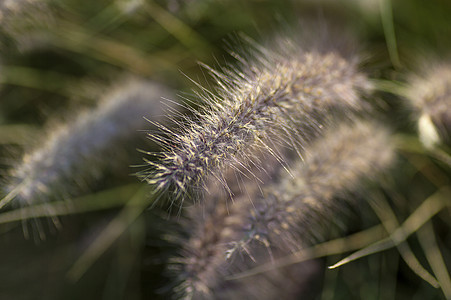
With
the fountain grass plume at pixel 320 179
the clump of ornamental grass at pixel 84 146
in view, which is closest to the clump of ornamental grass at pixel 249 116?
the fountain grass plume at pixel 320 179

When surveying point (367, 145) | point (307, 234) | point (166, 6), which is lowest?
point (307, 234)

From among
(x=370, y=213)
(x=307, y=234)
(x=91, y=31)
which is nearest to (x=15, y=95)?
(x=91, y=31)

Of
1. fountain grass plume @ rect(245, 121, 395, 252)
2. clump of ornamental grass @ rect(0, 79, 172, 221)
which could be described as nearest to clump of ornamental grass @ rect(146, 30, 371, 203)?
fountain grass plume @ rect(245, 121, 395, 252)

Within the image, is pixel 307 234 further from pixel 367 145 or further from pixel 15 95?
pixel 15 95

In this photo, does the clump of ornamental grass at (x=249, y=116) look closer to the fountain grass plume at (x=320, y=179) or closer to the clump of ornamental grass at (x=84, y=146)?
the fountain grass plume at (x=320, y=179)

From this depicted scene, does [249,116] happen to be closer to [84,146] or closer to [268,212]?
[268,212]
